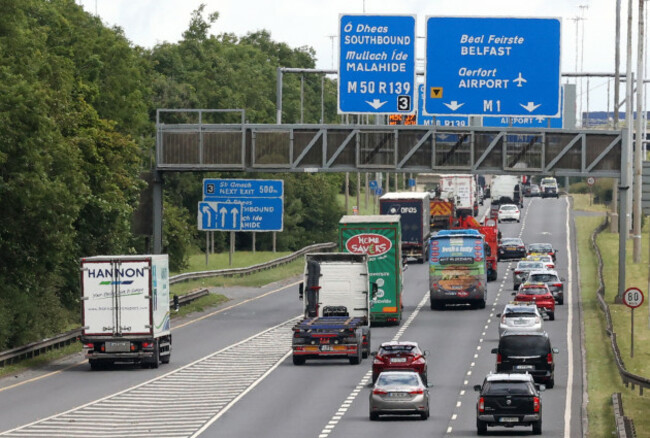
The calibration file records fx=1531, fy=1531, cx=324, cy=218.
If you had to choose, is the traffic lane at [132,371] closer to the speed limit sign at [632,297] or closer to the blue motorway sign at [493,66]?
the blue motorway sign at [493,66]

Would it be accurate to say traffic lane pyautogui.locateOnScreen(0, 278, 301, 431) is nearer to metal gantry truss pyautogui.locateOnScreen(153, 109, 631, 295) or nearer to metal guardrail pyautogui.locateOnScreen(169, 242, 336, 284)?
metal gantry truss pyautogui.locateOnScreen(153, 109, 631, 295)

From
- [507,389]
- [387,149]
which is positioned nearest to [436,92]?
[387,149]

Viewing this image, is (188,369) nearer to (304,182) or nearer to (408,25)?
(408,25)

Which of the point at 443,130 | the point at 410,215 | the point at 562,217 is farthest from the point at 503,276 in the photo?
the point at 562,217

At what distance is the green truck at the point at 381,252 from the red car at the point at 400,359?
19.8m

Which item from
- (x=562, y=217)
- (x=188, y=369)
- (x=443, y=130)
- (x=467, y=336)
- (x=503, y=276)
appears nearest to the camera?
(x=188, y=369)

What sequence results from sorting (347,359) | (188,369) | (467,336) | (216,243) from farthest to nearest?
(216,243), (467,336), (347,359), (188,369)

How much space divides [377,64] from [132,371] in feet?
47.0

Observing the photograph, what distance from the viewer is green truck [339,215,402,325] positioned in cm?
6256

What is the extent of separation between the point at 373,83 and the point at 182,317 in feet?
61.2

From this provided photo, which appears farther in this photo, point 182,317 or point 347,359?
point 182,317

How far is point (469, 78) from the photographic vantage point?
54312mm

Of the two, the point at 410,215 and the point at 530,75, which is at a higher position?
the point at 530,75

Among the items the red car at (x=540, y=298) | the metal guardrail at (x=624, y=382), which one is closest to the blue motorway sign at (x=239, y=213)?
the red car at (x=540, y=298)
